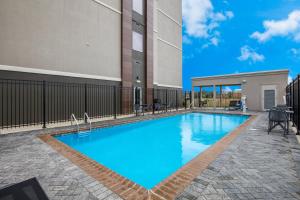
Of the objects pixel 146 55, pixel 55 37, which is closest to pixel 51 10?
pixel 55 37

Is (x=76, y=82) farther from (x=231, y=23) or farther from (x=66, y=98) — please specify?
(x=231, y=23)

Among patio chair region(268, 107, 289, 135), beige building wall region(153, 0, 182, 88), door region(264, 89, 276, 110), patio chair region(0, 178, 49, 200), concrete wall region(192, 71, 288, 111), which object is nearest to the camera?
patio chair region(0, 178, 49, 200)

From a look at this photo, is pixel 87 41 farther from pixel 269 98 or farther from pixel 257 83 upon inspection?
pixel 269 98

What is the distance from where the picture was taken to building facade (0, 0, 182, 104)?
7137mm

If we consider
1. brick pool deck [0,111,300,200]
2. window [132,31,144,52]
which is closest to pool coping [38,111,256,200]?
brick pool deck [0,111,300,200]

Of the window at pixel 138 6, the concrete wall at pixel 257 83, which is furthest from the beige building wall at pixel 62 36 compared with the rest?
the concrete wall at pixel 257 83

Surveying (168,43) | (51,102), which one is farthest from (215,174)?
(168,43)

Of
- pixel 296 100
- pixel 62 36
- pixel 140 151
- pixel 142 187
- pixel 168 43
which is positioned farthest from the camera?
pixel 168 43

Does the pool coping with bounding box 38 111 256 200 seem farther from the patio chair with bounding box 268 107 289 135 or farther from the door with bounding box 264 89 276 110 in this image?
the door with bounding box 264 89 276 110

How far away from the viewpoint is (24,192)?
215 centimetres

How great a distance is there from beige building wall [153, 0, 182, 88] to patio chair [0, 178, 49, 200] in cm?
1401

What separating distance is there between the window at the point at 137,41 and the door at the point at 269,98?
37.7 feet

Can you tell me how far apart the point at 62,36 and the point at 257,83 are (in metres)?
15.4

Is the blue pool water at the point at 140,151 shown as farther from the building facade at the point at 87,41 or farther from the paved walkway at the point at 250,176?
the building facade at the point at 87,41
